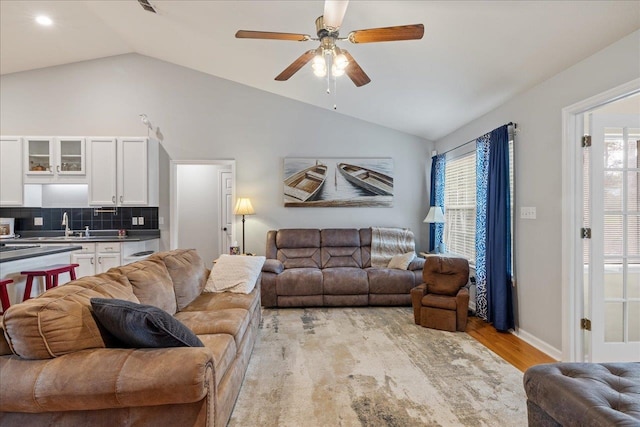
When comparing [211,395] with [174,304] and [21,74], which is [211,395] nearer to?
[174,304]

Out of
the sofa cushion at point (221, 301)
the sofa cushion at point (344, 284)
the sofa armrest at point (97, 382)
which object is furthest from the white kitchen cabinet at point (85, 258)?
the sofa armrest at point (97, 382)

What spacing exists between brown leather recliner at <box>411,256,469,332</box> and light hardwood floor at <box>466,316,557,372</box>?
214mm

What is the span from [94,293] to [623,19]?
3489 mm

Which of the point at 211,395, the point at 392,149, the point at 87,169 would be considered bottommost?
the point at 211,395

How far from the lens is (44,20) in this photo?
158 inches

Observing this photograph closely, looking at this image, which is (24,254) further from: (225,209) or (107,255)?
(225,209)

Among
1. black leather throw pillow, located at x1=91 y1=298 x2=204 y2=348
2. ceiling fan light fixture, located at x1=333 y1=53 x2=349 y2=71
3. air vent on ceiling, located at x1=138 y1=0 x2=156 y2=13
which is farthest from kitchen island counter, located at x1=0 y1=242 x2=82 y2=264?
ceiling fan light fixture, located at x1=333 y1=53 x2=349 y2=71

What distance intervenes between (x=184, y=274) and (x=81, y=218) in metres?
3.51

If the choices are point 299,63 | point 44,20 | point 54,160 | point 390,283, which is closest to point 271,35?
point 299,63

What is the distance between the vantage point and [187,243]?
6633 millimetres

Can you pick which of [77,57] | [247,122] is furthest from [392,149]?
[77,57]

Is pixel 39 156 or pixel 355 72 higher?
pixel 355 72

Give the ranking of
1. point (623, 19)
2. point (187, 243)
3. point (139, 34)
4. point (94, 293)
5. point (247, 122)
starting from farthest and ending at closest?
point (187, 243)
point (247, 122)
point (139, 34)
point (623, 19)
point (94, 293)

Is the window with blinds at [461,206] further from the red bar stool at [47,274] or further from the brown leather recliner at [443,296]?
the red bar stool at [47,274]
